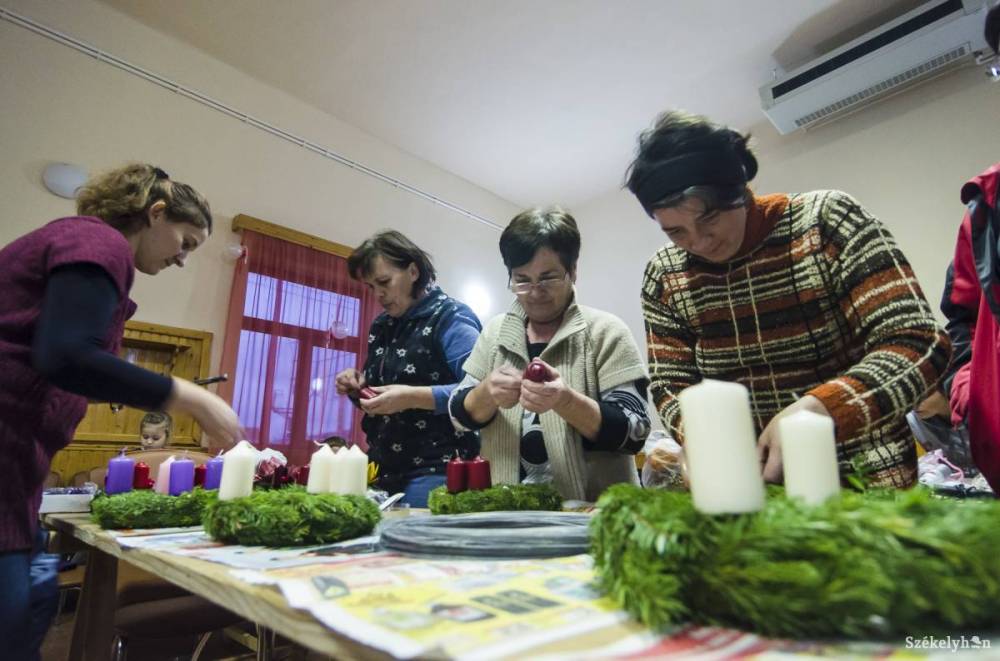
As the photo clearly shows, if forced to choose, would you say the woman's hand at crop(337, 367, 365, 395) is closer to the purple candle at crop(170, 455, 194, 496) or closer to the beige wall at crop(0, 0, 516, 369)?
the purple candle at crop(170, 455, 194, 496)

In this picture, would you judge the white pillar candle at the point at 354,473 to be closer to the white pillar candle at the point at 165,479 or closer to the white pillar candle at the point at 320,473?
the white pillar candle at the point at 320,473

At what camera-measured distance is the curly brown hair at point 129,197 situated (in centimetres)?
118

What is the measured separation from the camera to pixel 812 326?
101 centimetres

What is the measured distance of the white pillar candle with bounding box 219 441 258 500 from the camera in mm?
1005

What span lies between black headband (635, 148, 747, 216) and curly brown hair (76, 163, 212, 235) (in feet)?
3.39

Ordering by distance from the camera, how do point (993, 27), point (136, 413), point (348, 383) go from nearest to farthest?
point (993, 27)
point (348, 383)
point (136, 413)

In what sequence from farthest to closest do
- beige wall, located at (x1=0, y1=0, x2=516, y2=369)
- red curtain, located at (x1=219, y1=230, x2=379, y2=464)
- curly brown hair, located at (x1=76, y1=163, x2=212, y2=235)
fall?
1. red curtain, located at (x1=219, y1=230, x2=379, y2=464)
2. beige wall, located at (x1=0, y1=0, x2=516, y2=369)
3. curly brown hair, located at (x1=76, y1=163, x2=212, y2=235)

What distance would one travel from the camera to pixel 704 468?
471mm

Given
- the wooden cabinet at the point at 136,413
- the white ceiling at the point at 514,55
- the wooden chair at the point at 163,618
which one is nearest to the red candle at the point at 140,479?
the wooden chair at the point at 163,618

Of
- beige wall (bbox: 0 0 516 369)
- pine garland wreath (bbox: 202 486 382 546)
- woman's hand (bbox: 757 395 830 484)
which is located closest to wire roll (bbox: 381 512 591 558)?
pine garland wreath (bbox: 202 486 382 546)

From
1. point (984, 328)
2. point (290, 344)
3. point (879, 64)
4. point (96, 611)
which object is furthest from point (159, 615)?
point (879, 64)

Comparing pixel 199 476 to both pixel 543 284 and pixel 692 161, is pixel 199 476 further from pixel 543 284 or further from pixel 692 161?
pixel 692 161

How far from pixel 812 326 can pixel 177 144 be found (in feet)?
12.4

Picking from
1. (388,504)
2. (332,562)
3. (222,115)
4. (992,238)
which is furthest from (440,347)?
(222,115)
